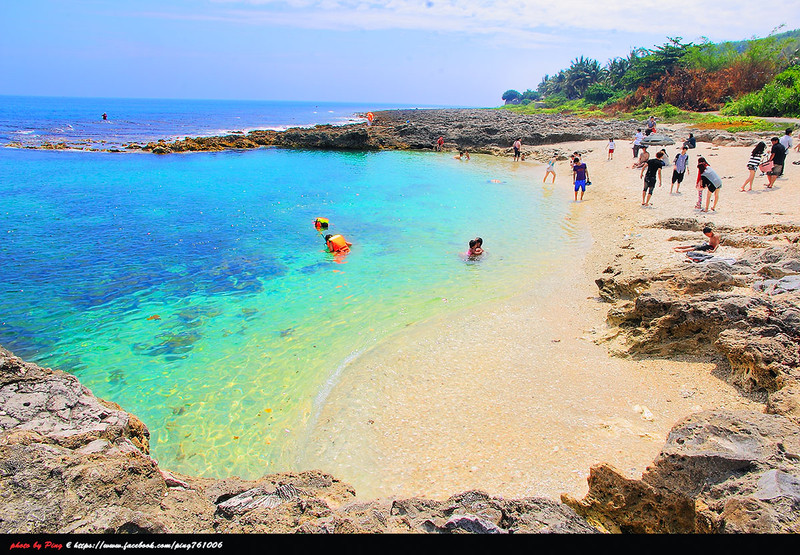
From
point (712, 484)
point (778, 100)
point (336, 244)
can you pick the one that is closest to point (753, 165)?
point (336, 244)

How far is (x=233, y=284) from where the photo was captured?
39.3 feet

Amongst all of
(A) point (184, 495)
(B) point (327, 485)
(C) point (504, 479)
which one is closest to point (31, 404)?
(A) point (184, 495)

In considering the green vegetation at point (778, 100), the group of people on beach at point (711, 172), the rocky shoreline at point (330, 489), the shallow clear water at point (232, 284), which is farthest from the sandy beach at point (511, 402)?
the green vegetation at point (778, 100)

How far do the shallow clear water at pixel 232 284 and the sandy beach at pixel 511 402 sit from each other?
79cm

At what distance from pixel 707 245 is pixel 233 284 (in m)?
12.4

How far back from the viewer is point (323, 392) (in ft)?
24.2

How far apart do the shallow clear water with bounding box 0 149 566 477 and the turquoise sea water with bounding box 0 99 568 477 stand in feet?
0.14

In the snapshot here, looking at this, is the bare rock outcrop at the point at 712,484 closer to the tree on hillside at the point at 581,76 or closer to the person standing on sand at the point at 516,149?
the person standing on sand at the point at 516,149

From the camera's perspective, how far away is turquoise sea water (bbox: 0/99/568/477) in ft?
23.6

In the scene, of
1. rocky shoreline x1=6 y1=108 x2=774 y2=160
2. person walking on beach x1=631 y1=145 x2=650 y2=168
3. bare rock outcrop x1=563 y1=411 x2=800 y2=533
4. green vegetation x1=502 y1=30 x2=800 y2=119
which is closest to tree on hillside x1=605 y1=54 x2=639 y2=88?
green vegetation x1=502 y1=30 x2=800 y2=119

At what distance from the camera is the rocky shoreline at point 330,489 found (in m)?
2.96

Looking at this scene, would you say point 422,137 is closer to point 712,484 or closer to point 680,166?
point 680,166

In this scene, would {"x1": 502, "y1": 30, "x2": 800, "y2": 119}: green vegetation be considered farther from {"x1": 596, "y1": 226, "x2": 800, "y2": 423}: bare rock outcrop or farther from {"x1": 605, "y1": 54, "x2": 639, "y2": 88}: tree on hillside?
{"x1": 596, "y1": 226, "x2": 800, "y2": 423}: bare rock outcrop
